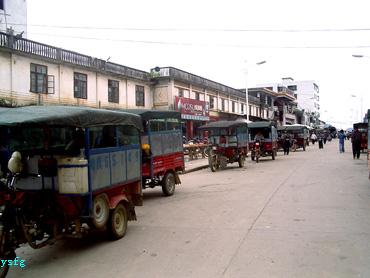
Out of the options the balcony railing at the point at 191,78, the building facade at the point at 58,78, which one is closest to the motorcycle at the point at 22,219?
the building facade at the point at 58,78

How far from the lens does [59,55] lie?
24469mm

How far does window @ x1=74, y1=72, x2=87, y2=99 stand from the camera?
2591cm

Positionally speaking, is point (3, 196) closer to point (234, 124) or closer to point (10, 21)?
point (234, 124)

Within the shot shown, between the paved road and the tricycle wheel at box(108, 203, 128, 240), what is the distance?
154 millimetres

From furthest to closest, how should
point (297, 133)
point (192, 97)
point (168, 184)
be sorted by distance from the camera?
point (297, 133) → point (192, 97) → point (168, 184)

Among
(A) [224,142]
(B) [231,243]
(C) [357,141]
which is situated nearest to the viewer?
(B) [231,243]

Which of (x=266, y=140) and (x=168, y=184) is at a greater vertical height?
(x=266, y=140)

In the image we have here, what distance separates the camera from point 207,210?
9.27 m

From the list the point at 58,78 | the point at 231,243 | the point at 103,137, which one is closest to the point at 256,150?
the point at 58,78

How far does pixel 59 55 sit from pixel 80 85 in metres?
2.58

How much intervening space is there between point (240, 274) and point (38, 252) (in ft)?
10.5

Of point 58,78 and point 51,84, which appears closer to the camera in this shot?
point 51,84

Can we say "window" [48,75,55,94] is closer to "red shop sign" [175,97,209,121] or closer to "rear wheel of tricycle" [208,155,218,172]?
"rear wheel of tricycle" [208,155,218,172]

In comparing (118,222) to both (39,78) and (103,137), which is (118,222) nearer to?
(103,137)
